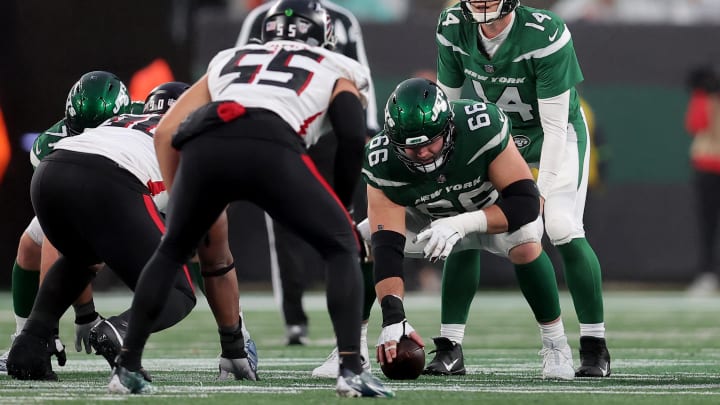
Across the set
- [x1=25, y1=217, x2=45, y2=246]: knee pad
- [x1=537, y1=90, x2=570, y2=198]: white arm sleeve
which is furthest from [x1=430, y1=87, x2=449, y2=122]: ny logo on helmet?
[x1=25, y1=217, x2=45, y2=246]: knee pad

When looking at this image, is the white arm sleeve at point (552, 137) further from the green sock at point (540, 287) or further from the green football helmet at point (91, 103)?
the green football helmet at point (91, 103)

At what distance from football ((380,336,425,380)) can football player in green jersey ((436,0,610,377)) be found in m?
0.80

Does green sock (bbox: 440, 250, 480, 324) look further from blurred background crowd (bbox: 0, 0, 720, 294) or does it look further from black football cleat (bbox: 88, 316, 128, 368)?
blurred background crowd (bbox: 0, 0, 720, 294)

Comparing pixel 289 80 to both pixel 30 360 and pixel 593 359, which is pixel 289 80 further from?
pixel 593 359

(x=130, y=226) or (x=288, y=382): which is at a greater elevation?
(x=130, y=226)

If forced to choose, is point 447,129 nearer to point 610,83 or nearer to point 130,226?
point 130,226

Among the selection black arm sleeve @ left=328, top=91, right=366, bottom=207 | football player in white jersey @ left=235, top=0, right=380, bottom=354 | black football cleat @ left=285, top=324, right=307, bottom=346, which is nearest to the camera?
black arm sleeve @ left=328, top=91, right=366, bottom=207

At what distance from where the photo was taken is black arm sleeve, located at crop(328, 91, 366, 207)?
4359 mm

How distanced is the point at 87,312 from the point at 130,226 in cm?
110

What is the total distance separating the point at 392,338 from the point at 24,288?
1801 mm

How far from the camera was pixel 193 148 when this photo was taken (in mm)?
4301

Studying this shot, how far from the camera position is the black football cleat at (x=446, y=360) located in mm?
5633

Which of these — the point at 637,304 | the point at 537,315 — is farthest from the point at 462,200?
the point at 637,304

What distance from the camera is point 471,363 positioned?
6.23 metres
